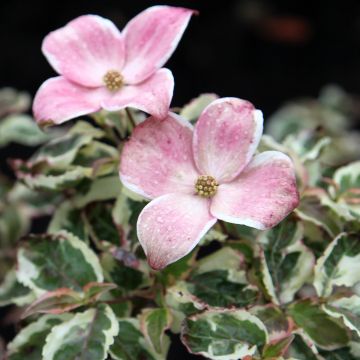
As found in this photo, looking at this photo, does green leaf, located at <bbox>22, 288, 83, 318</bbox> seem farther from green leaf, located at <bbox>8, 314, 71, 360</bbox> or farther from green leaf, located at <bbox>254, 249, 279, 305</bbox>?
green leaf, located at <bbox>254, 249, 279, 305</bbox>

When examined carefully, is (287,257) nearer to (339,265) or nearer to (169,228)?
(339,265)

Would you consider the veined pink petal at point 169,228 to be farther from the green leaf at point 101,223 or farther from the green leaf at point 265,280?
the green leaf at point 101,223

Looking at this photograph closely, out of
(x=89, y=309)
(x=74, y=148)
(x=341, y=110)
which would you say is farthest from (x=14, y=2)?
(x=89, y=309)

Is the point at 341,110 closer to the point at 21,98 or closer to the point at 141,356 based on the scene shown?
the point at 21,98

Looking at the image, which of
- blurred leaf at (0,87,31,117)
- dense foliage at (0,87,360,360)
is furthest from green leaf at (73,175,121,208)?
blurred leaf at (0,87,31,117)

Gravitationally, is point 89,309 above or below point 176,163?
below

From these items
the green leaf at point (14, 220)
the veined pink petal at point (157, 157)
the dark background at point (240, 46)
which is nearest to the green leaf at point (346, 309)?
the veined pink petal at point (157, 157)
